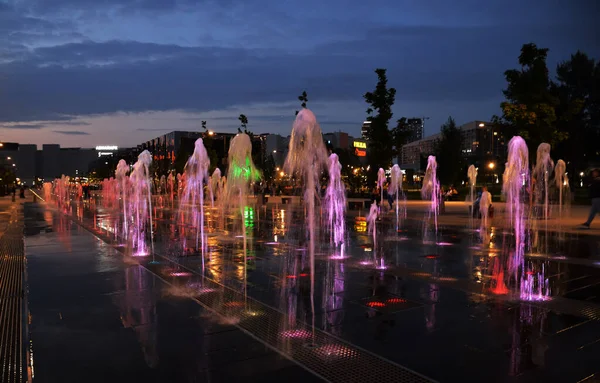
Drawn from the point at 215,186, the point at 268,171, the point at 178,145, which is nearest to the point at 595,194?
the point at 215,186

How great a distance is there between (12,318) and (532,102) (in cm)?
2038

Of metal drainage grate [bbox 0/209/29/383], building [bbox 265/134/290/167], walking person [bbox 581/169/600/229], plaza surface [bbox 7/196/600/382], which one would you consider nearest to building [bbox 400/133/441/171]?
building [bbox 265/134/290/167]

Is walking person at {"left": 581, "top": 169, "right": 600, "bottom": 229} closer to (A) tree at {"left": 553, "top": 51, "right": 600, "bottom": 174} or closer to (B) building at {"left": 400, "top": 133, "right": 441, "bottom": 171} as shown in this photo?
(A) tree at {"left": 553, "top": 51, "right": 600, "bottom": 174}

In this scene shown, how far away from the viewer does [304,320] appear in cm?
609

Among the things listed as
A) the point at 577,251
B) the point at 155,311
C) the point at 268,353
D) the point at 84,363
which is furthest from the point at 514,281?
the point at 84,363

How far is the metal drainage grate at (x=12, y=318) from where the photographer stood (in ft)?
15.1

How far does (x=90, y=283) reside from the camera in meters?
8.17

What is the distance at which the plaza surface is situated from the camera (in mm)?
4539

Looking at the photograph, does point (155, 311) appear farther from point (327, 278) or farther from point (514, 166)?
point (514, 166)

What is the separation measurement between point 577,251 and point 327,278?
6616 millimetres

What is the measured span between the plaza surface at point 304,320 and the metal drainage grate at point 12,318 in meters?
0.15

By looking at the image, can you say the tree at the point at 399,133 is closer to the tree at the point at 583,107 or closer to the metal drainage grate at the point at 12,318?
the tree at the point at 583,107

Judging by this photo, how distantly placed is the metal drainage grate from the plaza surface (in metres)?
0.15

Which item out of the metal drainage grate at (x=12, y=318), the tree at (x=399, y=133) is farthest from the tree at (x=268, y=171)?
the metal drainage grate at (x=12, y=318)
